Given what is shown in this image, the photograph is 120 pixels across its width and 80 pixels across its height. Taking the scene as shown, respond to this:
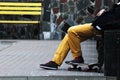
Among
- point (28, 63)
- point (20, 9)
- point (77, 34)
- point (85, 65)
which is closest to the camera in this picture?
point (77, 34)

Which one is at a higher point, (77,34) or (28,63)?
(77,34)

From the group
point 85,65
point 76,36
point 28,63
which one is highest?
point 76,36

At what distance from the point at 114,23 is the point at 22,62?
328 centimetres

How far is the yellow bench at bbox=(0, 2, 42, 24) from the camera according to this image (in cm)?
1884

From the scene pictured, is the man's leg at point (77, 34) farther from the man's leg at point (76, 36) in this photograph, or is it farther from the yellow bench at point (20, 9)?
the yellow bench at point (20, 9)

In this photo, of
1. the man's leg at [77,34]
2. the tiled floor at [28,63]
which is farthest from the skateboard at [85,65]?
the man's leg at [77,34]

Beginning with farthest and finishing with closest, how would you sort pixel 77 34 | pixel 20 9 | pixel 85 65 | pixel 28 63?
pixel 20 9
pixel 28 63
pixel 85 65
pixel 77 34

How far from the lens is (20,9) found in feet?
61.9

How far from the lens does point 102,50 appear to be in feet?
28.1

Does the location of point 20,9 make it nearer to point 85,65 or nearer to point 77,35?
point 85,65

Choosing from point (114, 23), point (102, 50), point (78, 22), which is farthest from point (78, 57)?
point (78, 22)

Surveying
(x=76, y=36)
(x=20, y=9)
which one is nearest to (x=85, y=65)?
(x=76, y=36)

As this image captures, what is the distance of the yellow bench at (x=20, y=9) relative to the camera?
1884cm

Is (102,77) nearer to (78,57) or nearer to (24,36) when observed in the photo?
(78,57)
